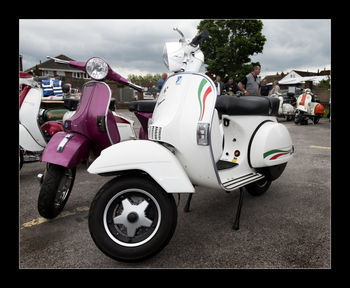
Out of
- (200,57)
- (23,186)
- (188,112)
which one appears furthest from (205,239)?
(23,186)

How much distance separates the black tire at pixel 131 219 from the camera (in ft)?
6.05

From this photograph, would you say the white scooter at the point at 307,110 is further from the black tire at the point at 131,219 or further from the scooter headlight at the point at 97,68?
the black tire at the point at 131,219

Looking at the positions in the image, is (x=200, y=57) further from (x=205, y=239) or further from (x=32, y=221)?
(x=32, y=221)

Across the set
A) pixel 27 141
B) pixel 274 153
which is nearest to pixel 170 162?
pixel 274 153

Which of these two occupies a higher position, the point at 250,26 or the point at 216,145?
the point at 250,26

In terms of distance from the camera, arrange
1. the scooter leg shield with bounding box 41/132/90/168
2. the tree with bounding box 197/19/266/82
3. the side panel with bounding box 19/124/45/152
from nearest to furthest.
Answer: the scooter leg shield with bounding box 41/132/90/168, the side panel with bounding box 19/124/45/152, the tree with bounding box 197/19/266/82

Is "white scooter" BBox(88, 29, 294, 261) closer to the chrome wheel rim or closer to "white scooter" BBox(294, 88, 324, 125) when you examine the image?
the chrome wheel rim

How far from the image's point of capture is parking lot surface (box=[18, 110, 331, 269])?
199 centimetres

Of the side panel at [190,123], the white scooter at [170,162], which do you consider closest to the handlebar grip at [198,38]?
the white scooter at [170,162]

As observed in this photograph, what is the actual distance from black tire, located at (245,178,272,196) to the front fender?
1.48 meters

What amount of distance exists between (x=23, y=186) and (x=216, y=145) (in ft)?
9.11

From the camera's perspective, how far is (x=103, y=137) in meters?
2.91

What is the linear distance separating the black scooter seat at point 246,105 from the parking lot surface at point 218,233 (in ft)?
3.33

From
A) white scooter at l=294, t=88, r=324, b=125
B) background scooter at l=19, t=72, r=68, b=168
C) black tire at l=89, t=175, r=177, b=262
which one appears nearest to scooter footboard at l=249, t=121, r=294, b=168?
black tire at l=89, t=175, r=177, b=262
